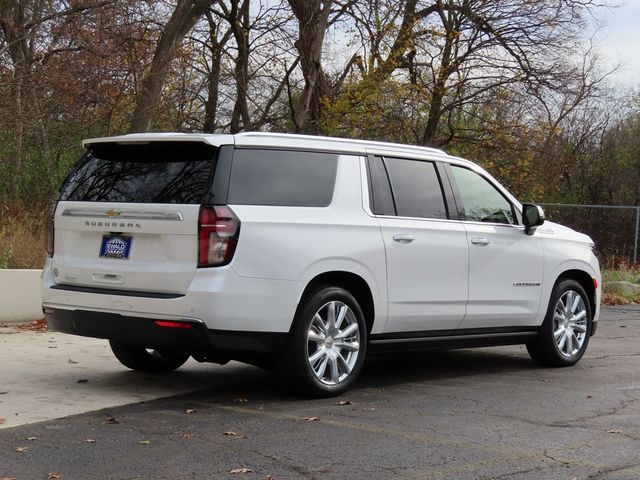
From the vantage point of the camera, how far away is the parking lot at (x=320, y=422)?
5258 millimetres

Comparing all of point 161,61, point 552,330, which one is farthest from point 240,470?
point 161,61

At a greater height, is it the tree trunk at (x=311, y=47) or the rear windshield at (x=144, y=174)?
the tree trunk at (x=311, y=47)

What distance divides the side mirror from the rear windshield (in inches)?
129

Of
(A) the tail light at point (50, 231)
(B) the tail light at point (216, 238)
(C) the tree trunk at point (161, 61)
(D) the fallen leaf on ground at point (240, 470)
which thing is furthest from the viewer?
(C) the tree trunk at point (161, 61)

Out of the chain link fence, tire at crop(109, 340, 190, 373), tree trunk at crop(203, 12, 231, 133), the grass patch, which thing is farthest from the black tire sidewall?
tree trunk at crop(203, 12, 231, 133)

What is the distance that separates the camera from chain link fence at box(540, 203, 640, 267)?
23.3 m

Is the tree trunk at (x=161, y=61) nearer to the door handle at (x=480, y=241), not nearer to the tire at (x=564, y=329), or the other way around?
the tire at (x=564, y=329)

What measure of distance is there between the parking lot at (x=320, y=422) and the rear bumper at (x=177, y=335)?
1.44ft

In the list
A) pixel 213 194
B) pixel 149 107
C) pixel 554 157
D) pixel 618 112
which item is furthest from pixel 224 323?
pixel 618 112

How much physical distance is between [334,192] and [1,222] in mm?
8385

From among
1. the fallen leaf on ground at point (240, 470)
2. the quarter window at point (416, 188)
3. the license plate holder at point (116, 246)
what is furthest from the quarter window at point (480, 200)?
the fallen leaf on ground at point (240, 470)

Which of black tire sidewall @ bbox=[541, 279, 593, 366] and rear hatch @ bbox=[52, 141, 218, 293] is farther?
black tire sidewall @ bbox=[541, 279, 593, 366]

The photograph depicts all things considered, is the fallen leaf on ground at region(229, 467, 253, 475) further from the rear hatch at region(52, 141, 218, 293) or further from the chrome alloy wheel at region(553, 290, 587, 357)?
the chrome alloy wheel at region(553, 290, 587, 357)

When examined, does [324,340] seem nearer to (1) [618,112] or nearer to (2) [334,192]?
(2) [334,192]
